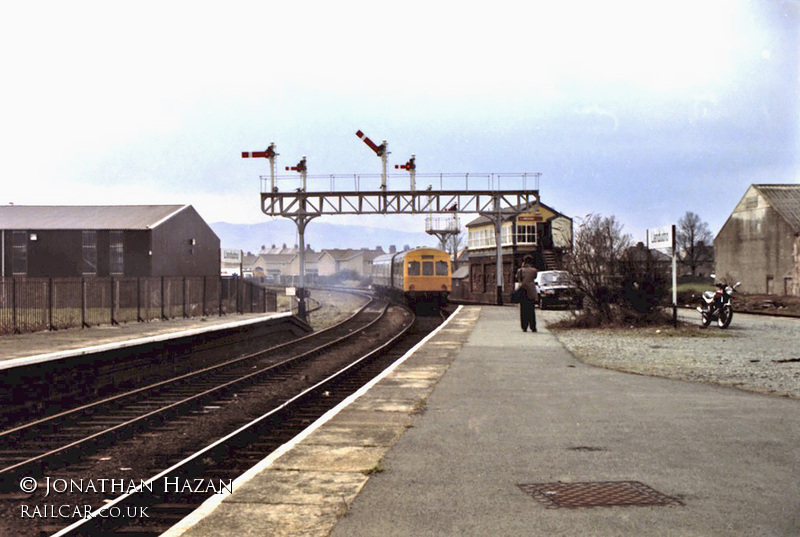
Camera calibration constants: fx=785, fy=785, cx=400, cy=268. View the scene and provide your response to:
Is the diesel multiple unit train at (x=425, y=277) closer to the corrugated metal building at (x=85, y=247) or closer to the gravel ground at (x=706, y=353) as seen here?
the corrugated metal building at (x=85, y=247)

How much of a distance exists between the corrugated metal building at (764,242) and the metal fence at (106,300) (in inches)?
1224

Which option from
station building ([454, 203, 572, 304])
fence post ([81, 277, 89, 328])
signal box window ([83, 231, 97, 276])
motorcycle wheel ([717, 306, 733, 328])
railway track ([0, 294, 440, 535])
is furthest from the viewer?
station building ([454, 203, 572, 304])

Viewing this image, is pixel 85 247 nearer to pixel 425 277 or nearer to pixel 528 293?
pixel 425 277

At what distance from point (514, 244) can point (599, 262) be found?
33.8 metres

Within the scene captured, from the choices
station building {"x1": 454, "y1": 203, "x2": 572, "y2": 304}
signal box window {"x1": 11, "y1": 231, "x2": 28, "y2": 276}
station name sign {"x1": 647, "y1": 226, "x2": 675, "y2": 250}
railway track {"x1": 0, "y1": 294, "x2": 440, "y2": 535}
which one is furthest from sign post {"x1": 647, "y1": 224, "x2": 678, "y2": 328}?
signal box window {"x1": 11, "y1": 231, "x2": 28, "y2": 276}

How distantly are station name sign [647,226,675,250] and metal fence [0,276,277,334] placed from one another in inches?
605

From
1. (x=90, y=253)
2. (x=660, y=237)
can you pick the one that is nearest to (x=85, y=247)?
(x=90, y=253)

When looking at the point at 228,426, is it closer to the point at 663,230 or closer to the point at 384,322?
the point at 663,230

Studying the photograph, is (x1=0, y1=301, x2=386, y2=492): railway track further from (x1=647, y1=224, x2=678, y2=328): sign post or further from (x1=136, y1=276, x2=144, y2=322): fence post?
(x1=647, y1=224, x2=678, y2=328): sign post

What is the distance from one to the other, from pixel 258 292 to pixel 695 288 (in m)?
25.5

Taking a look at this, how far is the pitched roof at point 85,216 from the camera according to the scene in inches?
1695

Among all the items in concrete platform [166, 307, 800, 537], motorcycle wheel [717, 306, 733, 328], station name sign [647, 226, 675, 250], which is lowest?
concrete platform [166, 307, 800, 537]

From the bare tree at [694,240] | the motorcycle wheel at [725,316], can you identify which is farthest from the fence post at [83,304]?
the bare tree at [694,240]

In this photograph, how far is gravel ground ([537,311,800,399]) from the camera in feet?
36.8
